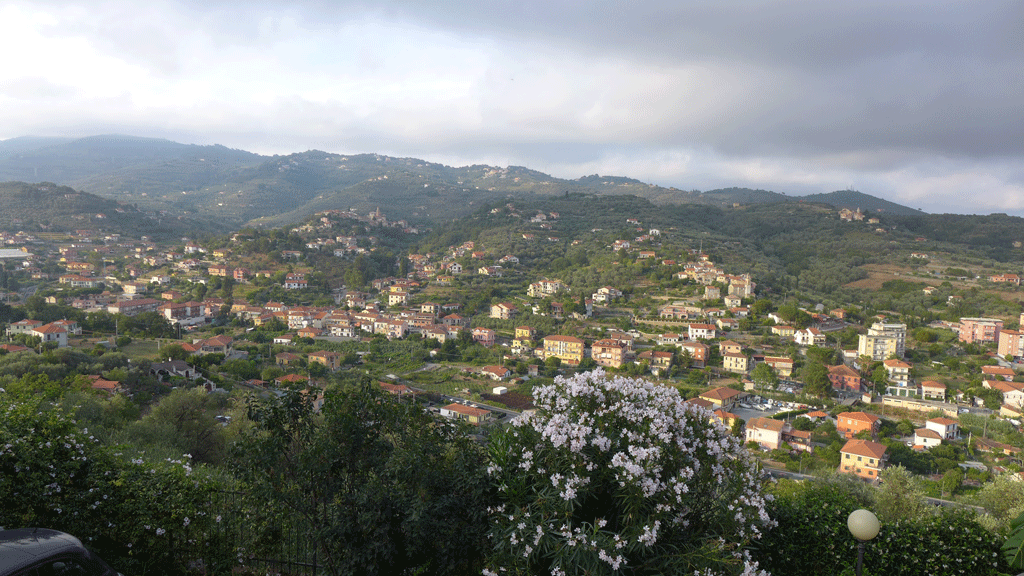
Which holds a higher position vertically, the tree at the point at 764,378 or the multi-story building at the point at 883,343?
the multi-story building at the point at 883,343

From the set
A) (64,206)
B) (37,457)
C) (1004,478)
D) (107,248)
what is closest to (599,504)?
(37,457)

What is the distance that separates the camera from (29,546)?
7.47 feet

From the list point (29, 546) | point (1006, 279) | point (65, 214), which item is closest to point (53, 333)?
point (29, 546)

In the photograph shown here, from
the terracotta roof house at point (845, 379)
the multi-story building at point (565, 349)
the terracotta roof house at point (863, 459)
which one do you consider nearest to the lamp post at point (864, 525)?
the terracotta roof house at point (863, 459)

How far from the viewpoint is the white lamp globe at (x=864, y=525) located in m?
2.78

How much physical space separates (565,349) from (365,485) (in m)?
25.8

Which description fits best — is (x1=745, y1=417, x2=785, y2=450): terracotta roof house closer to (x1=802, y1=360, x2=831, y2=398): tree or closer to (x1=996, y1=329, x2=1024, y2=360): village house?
(x1=802, y1=360, x2=831, y2=398): tree

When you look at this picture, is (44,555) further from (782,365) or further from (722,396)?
(782,365)

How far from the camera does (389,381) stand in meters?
22.6

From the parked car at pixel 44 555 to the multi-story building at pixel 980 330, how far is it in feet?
125

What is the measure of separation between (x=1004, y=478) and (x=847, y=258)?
48.2 m

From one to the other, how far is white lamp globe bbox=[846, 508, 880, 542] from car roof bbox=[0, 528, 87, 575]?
3857 mm

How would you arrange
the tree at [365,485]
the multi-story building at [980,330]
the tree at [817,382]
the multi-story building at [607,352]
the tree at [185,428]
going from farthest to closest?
the multi-story building at [980,330], the multi-story building at [607,352], the tree at [817,382], the tree at [185,428], the tree at [365,485]

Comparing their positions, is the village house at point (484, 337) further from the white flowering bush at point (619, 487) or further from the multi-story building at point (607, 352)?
the white flowering bush at point (619, 487)
